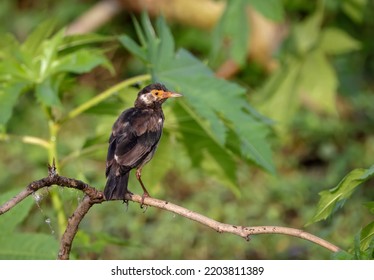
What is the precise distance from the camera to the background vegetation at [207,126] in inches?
157

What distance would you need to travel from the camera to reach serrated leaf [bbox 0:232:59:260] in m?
3.61

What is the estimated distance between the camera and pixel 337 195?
2730 millimetres

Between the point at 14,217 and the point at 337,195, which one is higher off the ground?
the point at 14,217

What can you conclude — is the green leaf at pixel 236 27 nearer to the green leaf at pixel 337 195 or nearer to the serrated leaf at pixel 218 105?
the serrated leaf at pixel 218 105

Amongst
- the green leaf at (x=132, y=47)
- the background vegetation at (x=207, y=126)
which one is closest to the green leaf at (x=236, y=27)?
→ the background vegetation at (x=207, y=126)

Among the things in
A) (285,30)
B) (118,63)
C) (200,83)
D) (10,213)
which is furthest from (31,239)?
(118,63)

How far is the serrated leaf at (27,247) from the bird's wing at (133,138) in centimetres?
75

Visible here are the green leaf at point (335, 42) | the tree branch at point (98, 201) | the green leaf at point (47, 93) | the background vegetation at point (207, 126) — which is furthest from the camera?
the green leaf at point (335, 42)

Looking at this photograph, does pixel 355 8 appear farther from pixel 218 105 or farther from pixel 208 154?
pixel 218 105

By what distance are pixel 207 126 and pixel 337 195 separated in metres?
1.54

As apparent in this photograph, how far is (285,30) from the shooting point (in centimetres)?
814

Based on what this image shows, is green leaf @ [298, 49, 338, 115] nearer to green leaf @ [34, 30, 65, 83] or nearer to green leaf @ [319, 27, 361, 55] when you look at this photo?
green leaf @ [319, 27, 361, 55]

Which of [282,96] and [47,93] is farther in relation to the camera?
[282,96]

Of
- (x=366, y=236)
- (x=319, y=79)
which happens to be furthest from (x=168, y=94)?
(x=319, y=79)
